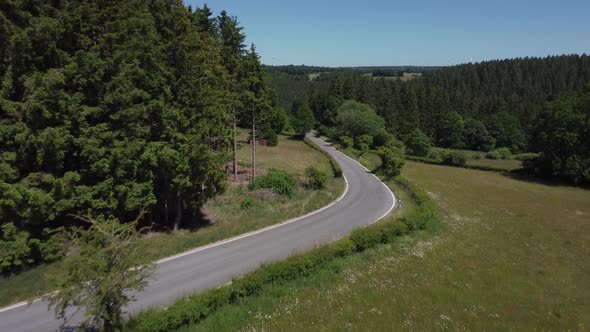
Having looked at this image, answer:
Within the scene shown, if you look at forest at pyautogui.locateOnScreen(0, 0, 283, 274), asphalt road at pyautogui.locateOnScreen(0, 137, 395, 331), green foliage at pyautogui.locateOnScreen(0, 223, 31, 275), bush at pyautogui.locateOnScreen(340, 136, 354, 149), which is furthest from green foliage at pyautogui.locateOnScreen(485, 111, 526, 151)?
green foliage at pyautogui.locateOnScreen(0, 223, 31, 275)

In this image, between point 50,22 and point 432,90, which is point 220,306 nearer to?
point 50,22

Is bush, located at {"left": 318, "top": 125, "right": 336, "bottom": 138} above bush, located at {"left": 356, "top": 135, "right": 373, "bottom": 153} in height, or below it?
below

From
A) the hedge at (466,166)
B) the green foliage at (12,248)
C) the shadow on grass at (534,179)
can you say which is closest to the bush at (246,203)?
the green foliage at (12,248)

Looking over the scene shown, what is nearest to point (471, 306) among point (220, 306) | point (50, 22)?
point (220, 306)


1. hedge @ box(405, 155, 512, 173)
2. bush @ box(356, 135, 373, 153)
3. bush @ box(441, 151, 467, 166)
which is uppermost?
bush @ box(356, 135, 373, 153)

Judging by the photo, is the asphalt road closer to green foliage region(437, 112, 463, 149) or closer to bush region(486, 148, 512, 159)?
bush region(486, 148, 512, 159)
